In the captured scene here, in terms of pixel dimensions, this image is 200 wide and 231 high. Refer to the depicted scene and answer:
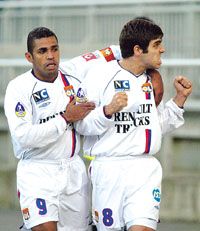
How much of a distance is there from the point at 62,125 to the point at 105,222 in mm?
653

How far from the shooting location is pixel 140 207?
5863 millimetres

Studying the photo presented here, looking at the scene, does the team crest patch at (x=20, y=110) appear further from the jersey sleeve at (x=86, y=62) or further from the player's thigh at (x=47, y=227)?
the player's thigh at (x=47, y=227)

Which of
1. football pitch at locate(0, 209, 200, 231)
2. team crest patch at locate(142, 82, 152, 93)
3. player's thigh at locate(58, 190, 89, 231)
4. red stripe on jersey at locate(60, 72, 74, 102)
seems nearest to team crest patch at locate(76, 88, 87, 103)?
red stripe on jersey at locate(60, 72, 74, 102)

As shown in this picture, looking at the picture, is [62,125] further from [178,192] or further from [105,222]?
[178,192]

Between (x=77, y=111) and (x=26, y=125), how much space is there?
0.33 meters

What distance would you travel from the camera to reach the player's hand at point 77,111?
5918 millimetres

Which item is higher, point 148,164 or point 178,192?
point 148,164

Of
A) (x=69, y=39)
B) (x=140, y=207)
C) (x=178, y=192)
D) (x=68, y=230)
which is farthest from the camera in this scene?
(x=69, y=39)

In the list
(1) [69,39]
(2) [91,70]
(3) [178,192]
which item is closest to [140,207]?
(2) [91,70]

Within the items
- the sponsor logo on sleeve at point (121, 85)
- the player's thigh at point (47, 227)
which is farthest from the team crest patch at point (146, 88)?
the player's thigh at point (47, 227)

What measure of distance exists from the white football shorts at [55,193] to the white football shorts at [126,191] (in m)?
0.27

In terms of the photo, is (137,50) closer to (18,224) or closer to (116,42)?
(18,224)

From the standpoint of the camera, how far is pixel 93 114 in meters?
5.91

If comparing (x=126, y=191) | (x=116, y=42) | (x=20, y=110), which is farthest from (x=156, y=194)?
(x=116, y=42)
